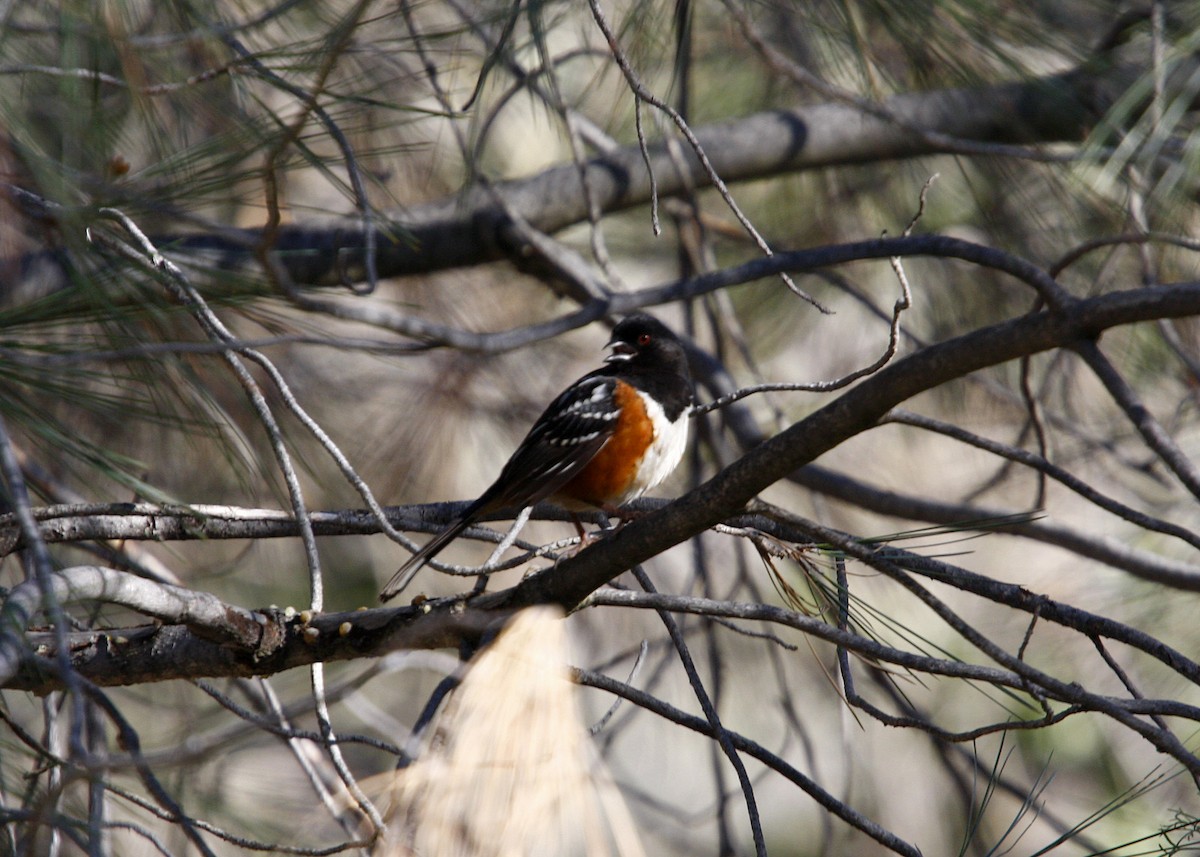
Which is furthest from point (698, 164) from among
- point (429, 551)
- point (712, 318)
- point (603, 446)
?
point (429, 551)

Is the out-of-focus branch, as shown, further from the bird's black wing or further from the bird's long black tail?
the bird's long black tail

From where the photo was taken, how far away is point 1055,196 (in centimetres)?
356

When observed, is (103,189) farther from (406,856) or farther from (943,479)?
(943,479)

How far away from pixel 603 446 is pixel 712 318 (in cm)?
112

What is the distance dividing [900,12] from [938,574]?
1.20 metres

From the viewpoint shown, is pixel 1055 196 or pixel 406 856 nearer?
pixel 406 856

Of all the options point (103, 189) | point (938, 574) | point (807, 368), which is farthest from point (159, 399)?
point (807, 368)

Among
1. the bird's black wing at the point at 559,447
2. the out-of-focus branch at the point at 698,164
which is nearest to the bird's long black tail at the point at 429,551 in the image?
the bird's black wing at the point at 559,447

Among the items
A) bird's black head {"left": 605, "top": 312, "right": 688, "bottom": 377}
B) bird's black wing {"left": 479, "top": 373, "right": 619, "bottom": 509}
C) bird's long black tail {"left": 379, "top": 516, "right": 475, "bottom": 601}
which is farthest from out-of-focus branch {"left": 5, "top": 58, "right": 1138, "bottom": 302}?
bird's long black tail {"left": 379, "top": 516, "right": 475, "bottom": 601}

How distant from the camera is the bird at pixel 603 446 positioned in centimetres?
271

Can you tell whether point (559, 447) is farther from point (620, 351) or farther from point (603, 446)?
point (620, 351)

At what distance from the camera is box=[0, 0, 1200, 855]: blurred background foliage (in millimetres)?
2447

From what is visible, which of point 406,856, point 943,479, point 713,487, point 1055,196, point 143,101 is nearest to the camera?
point 406,856

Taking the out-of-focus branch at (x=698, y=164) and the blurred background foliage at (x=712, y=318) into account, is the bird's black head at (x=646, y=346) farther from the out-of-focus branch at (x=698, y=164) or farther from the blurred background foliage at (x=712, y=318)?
the out-of-focus branch at (x=698, y=164)
